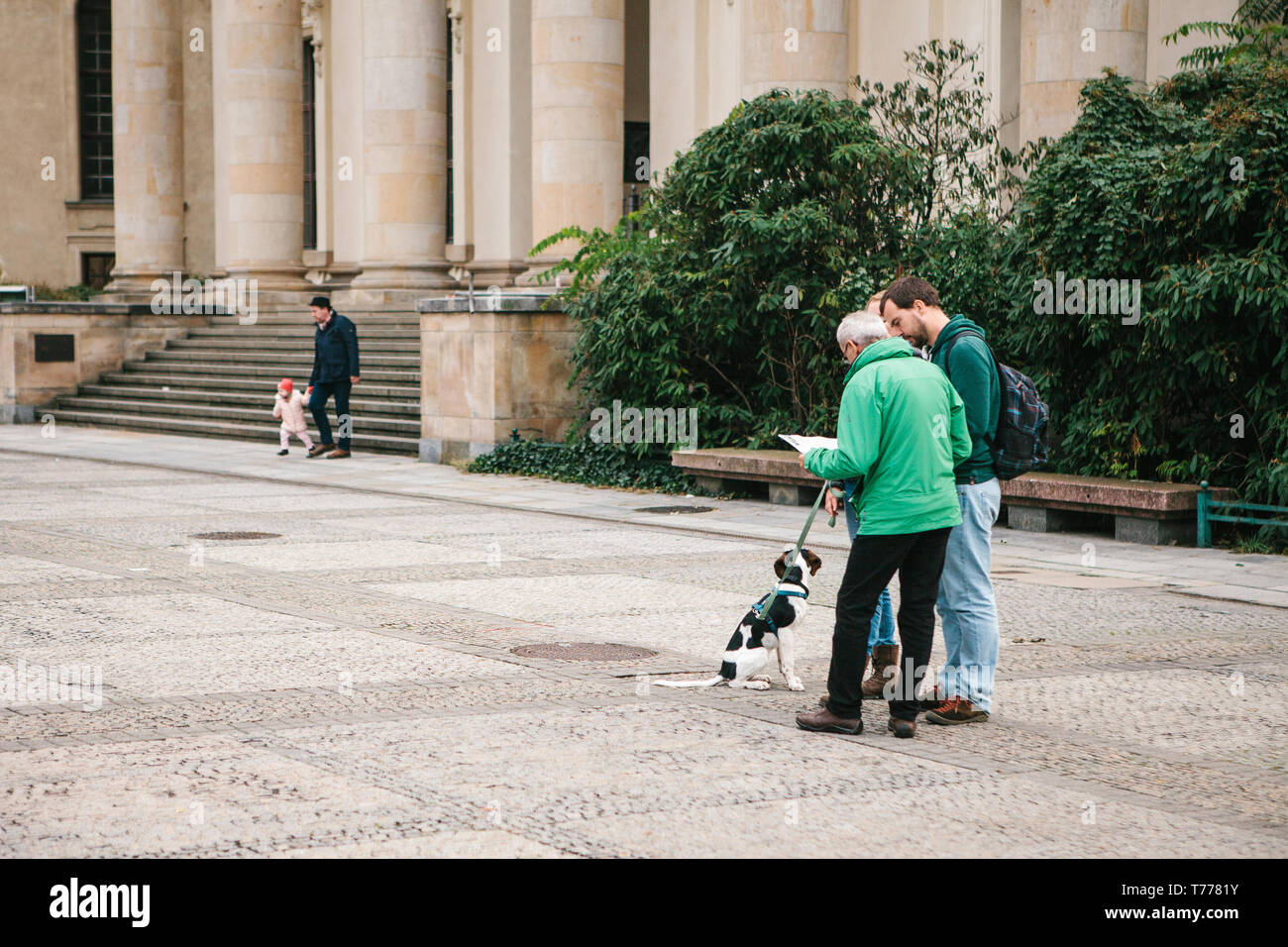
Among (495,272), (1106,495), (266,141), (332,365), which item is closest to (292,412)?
(332,365)

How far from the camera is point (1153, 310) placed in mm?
13211

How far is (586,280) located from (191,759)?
1360 cm

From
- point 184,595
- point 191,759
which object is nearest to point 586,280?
point 184,595

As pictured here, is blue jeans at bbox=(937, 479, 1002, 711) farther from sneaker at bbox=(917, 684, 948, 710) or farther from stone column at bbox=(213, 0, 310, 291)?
stone column at bbox=(213, 0, 310, 291)

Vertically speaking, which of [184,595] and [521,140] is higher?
[521,140]

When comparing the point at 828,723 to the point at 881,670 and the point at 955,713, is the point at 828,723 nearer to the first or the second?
the point at 955,713

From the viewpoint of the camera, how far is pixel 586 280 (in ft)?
63.8

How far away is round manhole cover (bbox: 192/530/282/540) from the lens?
517 inches

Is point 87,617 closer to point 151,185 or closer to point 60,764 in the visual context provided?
point 60,764

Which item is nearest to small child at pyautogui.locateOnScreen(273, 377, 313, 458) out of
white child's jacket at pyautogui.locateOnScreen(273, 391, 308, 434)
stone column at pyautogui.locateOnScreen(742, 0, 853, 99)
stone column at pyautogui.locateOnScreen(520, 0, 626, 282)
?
white child's jacket at pyautogui.locateOnScreen(273, 391, 308, 434)

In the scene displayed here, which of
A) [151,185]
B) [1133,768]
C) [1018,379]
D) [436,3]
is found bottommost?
[1133,768]

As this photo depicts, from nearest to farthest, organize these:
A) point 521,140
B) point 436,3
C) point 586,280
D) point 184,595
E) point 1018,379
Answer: point 1018,379 → point 184,595 → point 586,280 → point 436,3 → point 521,140
